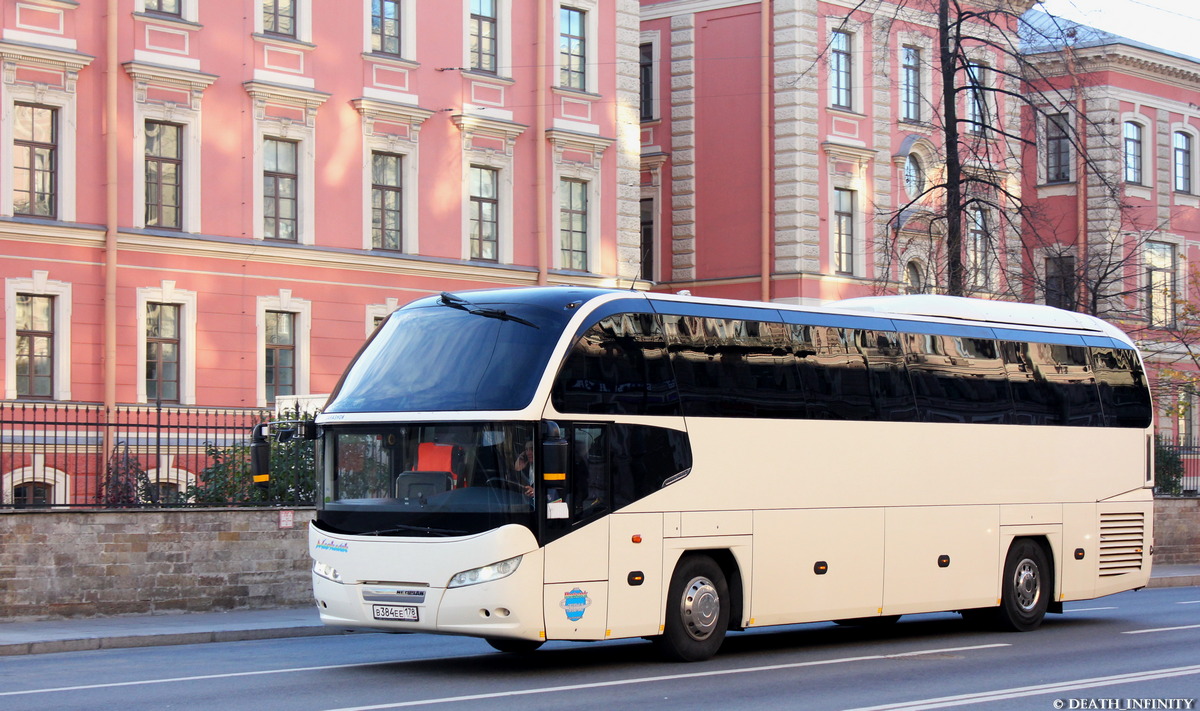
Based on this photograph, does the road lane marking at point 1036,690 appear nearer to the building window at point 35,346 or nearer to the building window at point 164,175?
the building window at point 35,346

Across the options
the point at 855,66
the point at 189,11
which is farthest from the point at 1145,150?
the point at 189,11

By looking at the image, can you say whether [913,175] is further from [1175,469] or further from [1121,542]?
[1121,542]

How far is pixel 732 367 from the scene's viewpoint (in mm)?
15273

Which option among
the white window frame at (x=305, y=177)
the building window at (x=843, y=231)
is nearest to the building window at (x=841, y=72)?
the building window at (x=843, y=231)

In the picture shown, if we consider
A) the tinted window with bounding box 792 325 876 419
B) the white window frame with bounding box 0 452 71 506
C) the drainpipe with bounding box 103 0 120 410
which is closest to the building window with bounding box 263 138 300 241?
the drainpipe with bounding box 103 0 120 410

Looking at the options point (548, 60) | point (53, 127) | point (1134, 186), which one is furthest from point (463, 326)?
point (1134, 186)

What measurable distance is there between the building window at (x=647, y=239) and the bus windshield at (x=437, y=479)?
30.3 meters

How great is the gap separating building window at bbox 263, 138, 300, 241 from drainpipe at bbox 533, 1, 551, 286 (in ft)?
19.7

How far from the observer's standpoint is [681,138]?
43.5 meters

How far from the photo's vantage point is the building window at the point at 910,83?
44.2 m

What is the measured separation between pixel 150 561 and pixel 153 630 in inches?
70.4

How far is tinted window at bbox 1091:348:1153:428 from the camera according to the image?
64.7 ft

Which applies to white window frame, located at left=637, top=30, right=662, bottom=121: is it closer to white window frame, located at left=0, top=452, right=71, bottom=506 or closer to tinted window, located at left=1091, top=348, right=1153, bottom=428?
tinted window, located at left=1091, top=348, right=1153, bottom=428

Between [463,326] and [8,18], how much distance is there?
685 inches
